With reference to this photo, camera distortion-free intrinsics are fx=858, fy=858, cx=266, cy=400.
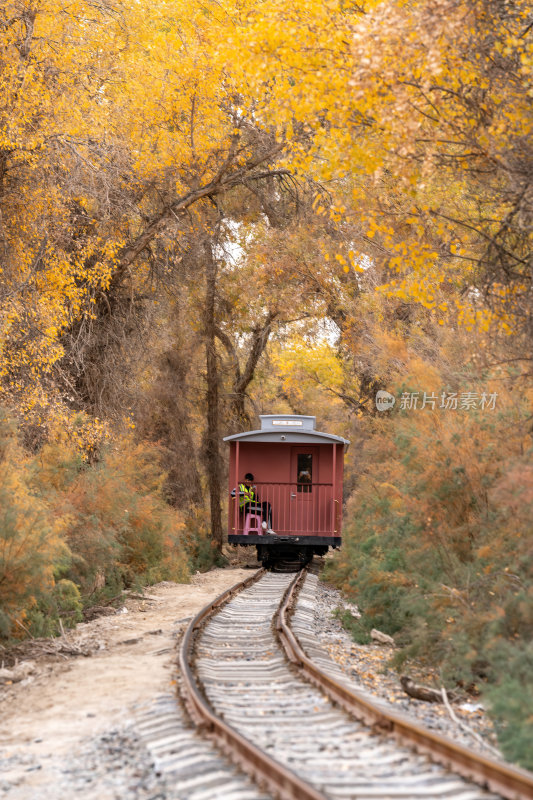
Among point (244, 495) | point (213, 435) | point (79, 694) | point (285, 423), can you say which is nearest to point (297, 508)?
point (244, 495)

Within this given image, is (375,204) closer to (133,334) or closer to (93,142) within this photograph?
(93,142)

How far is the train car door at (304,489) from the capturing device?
862 inches

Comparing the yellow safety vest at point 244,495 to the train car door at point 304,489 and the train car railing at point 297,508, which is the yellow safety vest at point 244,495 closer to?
the train car railing at point 297,508

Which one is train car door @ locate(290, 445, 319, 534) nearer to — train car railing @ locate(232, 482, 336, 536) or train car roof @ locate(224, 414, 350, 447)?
train car railing @ locate(232, 482, 336, 536)

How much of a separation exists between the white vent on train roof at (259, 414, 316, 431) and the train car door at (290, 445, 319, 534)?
0.58 meters

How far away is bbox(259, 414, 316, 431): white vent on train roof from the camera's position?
72.8ft

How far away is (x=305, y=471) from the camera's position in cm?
2252

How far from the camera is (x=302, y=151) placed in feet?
38.6

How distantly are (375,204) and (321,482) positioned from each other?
38.9 feet

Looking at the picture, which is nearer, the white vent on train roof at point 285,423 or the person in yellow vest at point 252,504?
the person in yellow vest at point 252,504

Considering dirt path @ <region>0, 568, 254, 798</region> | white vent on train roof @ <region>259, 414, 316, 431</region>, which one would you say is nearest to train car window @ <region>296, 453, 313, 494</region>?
white vent on train roof @ <region>259, 414, 316, 431</region>

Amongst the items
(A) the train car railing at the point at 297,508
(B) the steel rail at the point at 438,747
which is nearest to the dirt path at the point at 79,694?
(B) the steel rail at the point at 438,747

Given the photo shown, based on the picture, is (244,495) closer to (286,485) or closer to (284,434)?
A: (286,485)

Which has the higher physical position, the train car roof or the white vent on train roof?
the white vent on train roof
